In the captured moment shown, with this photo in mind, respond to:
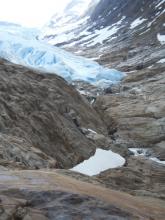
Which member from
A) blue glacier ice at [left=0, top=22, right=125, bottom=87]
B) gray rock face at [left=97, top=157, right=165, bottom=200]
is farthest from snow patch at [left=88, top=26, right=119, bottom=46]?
gray rock face at [left=97, top=157, right=165, bottom=200]

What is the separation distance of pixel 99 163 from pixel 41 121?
10.9ft

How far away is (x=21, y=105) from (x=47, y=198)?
514 inches

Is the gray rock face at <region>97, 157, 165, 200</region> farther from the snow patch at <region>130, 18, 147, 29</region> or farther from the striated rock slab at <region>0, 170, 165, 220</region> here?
the snow patch at <region>130, 18, 147, 29</region>

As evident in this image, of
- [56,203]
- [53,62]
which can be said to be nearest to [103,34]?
[53,62]

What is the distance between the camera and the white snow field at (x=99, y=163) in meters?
19.2

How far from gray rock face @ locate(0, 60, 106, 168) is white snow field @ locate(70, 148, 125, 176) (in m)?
0.35

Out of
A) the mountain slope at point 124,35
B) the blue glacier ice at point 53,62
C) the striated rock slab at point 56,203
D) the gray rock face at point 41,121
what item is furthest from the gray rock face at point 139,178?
the mountain slope at point 124,35

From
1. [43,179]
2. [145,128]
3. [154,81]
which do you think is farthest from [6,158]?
[154,81]

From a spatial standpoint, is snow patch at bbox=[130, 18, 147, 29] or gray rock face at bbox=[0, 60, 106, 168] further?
snow patch at bbox=[130, 18, 147, 29]

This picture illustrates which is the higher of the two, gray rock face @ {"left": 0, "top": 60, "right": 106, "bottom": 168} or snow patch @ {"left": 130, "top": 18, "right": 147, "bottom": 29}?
snow patch @ {"left": 130, "top": 18, "right": 147, "bottom": 29}

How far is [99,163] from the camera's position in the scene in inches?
800

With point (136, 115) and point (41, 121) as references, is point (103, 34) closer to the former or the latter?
point (136, 115)

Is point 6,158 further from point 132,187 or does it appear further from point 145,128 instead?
point 145,128

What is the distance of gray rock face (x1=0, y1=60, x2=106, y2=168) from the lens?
16109 millimetres
